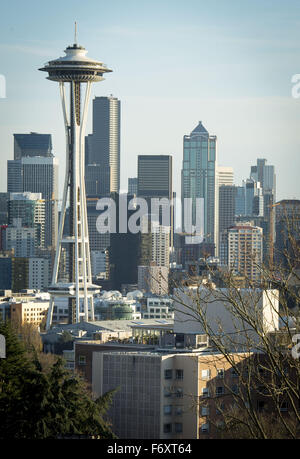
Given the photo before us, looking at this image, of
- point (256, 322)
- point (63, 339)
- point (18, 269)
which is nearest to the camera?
point (256, 322)

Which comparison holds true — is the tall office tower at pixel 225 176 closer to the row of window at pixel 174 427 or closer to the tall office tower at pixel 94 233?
the tall office tower at pixel 94 233

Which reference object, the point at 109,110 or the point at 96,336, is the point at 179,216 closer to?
the point at 109,110

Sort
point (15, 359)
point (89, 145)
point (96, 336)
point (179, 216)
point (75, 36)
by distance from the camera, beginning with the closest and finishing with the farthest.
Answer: point (15, 359)
point (96, 336)
point (75, 36)
point (179, 216)
point (89, 145)

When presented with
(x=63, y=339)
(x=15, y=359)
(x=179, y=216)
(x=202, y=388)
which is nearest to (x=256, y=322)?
(x=15, y=359)

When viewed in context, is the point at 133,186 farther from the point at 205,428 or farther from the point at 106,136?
the point at 205,428

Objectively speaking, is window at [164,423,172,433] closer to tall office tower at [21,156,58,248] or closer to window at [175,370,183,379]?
window at [175,370,183,379]

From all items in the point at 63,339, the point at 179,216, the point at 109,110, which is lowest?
the point at 63,339

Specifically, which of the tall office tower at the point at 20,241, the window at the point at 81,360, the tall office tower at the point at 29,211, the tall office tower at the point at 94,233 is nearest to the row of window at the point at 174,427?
the window at the point at 81,360
